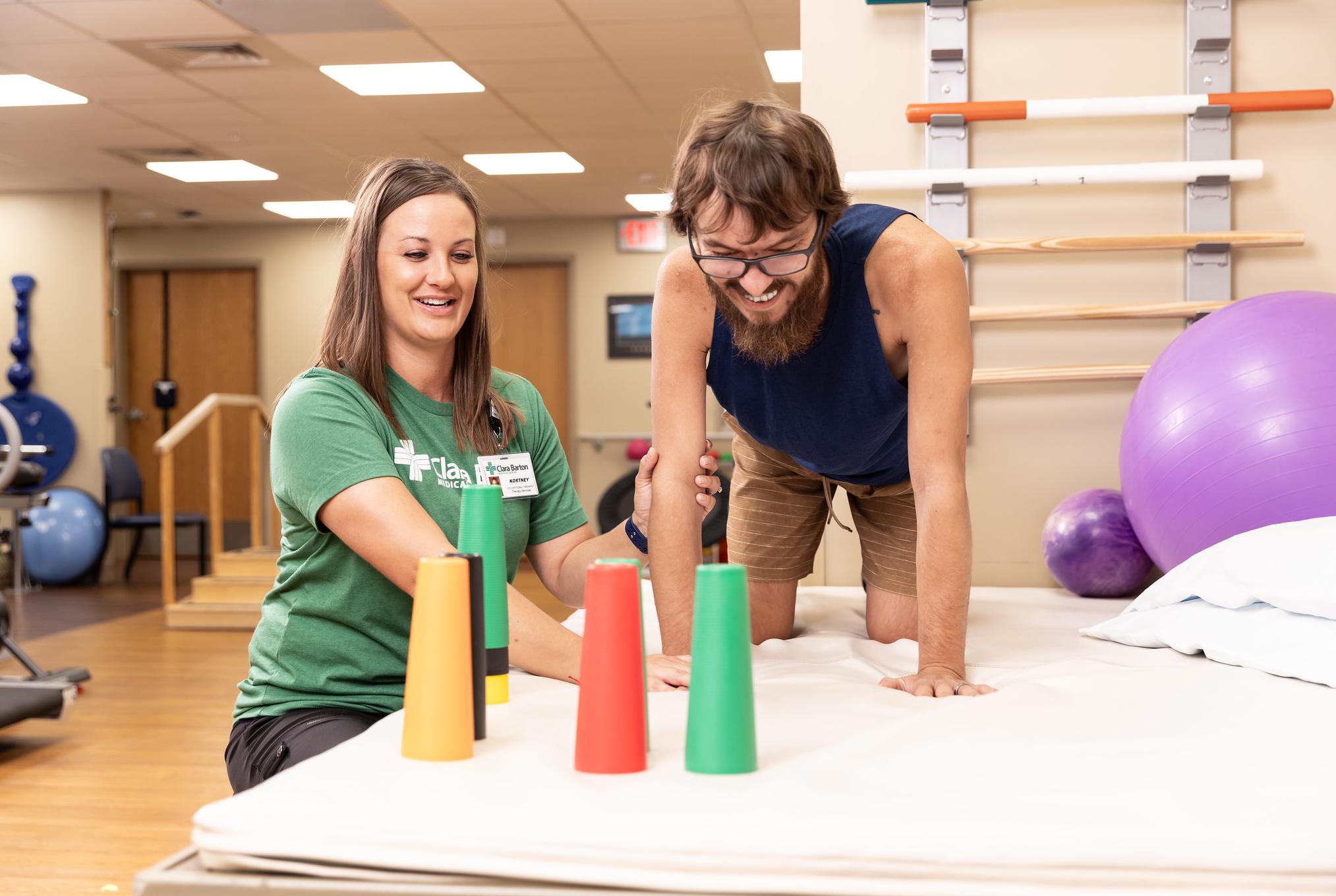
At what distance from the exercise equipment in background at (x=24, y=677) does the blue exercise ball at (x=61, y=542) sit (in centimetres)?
275

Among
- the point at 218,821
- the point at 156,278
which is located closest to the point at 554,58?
the point at 218,821

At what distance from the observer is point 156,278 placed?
31.7 feet

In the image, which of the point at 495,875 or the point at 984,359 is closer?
the point at 495,875

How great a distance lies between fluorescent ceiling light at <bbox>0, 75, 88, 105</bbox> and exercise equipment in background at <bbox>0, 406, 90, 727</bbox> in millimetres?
2212

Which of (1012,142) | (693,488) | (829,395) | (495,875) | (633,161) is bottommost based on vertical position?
(495,875)

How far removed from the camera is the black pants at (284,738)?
136 cm

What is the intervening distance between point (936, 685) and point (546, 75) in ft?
15.4

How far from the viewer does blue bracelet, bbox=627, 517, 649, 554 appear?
1.74 meters

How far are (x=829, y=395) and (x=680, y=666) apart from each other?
514 millimetres

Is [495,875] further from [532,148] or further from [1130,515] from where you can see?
[532,148]

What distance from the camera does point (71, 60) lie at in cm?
518

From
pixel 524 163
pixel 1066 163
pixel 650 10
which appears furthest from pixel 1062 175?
pixel 524 163

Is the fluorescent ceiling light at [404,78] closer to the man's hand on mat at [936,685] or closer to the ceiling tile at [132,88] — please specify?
the ceiling tile at [132,88]

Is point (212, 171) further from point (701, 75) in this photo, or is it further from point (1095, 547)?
point (1095, 547)
